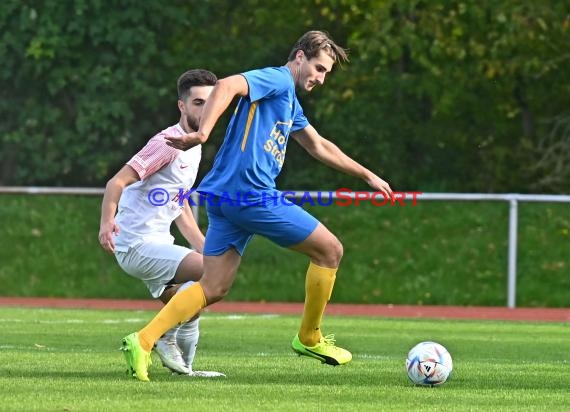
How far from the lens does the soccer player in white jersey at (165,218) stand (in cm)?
887

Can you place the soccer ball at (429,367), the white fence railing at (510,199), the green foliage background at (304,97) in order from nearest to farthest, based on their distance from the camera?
the soccer ball at (429,367) → the white fence railing at (510,199) → the green foliage background at (304,97)

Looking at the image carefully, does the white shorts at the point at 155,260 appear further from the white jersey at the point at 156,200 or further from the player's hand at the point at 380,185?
the player's hand at the point at 380,185

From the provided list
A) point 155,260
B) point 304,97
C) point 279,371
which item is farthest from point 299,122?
point 304,97

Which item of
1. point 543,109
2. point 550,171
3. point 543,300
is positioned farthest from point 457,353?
point 543,109

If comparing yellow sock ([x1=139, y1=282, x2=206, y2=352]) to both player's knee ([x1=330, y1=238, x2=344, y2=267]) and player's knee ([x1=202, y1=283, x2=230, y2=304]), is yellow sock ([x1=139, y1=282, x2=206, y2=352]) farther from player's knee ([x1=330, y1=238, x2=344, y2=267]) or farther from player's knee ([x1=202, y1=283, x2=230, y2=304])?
player's knee ([x1=330, y1=238, x2=344, y2=267])

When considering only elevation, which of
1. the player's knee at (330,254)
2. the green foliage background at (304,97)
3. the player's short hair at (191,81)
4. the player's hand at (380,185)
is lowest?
the player's knee at (330,254)

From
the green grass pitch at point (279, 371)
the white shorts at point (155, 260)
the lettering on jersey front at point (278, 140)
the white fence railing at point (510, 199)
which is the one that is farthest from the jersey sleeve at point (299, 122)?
the white fence railing at point (510, 199)

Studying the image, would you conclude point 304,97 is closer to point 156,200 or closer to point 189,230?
point 189,230

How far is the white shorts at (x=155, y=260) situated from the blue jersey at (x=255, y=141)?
708 millimetres

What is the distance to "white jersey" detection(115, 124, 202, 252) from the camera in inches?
Answer: 354

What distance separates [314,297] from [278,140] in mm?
965

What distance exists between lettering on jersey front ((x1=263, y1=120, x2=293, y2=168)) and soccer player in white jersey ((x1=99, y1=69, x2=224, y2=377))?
775 millimetres

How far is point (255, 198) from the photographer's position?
8273mm

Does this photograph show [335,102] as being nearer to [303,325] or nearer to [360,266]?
[360,266]
